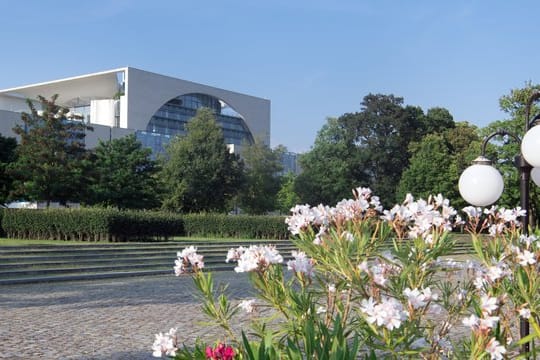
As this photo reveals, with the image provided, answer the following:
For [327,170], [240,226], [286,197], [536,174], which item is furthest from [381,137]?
[536,174]

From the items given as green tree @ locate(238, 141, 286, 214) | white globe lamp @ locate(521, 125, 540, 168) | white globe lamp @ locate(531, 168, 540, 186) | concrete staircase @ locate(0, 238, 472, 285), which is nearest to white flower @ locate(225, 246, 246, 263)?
white globe lamp @ locate(521, 125, 540, 168)

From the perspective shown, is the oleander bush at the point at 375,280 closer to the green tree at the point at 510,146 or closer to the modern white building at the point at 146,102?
the green tree at the point at 510,146

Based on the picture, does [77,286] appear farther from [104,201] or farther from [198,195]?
[198,195]

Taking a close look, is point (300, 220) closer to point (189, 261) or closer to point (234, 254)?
point (234, 254)

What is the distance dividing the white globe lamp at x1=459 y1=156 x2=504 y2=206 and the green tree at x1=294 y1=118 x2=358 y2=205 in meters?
45.3

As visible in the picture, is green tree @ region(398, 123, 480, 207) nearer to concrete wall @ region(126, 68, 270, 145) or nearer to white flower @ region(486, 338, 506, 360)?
concrete wall @ region(126, 68, 270, 145)

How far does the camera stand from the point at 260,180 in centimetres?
5044

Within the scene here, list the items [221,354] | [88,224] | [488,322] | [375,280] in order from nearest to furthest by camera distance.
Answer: [488,322]
[221,354]
[375,280]
[88,224]

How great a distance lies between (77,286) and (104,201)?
76.6 feet

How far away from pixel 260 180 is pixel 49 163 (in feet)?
75.7

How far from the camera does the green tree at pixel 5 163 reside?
31.1m

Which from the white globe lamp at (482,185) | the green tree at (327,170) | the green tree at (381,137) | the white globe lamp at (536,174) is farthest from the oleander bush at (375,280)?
the green tree at (381,137)

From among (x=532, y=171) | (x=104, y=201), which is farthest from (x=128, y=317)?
(x=104, y=201)

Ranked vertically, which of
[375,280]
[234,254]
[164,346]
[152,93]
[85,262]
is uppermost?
[152,93]
